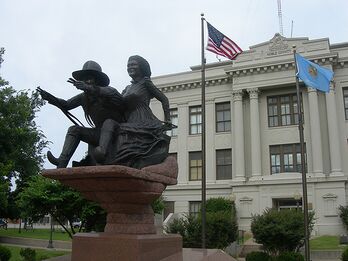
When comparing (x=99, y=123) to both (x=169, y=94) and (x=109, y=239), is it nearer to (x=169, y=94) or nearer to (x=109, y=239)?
(x=109, y=239)

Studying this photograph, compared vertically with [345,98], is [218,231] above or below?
below

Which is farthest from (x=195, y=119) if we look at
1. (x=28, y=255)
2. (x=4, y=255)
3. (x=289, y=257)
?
(x=4, y=255)

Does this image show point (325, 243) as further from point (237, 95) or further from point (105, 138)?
point (105, 138)

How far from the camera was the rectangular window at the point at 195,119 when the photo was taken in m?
41.2

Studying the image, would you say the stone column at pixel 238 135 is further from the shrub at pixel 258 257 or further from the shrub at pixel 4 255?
the shrub at pixel 4 255

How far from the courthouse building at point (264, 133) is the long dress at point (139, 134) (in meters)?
26.4

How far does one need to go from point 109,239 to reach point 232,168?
3242 cm

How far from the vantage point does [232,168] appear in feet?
127

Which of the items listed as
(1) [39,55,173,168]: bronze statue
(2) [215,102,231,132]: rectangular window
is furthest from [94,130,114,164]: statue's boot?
(2) [215,102,231,132]: rectangular window

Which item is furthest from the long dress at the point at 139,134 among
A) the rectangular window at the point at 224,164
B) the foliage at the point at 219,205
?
the rectangular window at the point at 224,164

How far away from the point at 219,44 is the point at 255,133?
17191 mm

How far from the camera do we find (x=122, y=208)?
23.7ft

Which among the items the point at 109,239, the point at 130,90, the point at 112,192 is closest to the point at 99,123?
the point at 130,90

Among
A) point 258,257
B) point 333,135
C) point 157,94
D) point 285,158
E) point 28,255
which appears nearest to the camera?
point 157,94
